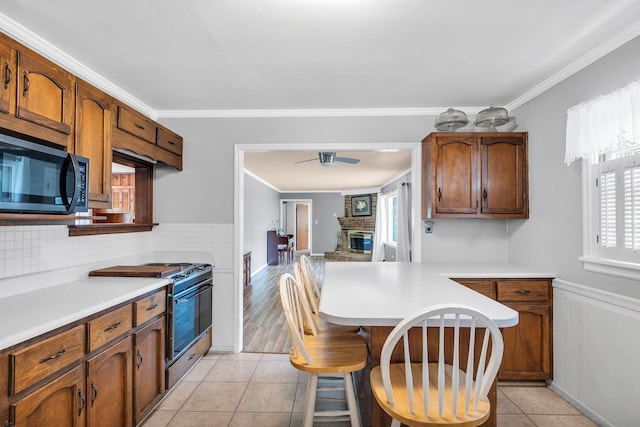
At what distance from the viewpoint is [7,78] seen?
141cm

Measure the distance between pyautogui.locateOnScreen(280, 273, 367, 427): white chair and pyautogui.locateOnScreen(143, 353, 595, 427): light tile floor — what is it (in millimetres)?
508

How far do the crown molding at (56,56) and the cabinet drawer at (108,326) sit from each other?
1625 mm

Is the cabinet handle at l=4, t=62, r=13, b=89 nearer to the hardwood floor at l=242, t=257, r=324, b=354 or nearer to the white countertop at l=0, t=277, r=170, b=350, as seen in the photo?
the white countertop at l=0, t=277, r=170, b=350

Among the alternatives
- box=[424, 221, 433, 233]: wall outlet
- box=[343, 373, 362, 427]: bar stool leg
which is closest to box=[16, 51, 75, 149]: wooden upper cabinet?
box=[343, 373, 362, 427]: bar stool leg

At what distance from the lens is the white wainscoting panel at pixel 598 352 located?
1807 mm

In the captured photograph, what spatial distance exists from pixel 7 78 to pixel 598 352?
355 cm

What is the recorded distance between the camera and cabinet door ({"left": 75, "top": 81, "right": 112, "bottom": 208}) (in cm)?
182

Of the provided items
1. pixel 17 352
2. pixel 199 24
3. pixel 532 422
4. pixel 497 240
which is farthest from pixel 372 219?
pixel 17 352

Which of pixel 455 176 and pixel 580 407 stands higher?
pixel 455 176

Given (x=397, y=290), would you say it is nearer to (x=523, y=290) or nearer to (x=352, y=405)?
(x=352, y=405)

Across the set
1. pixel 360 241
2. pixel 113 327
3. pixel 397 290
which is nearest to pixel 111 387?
pixel 113 327

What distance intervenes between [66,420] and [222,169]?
2171 mm

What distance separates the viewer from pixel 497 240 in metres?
3.03

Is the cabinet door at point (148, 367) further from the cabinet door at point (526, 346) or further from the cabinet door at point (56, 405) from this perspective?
the cabinet door at point (526, 346)
